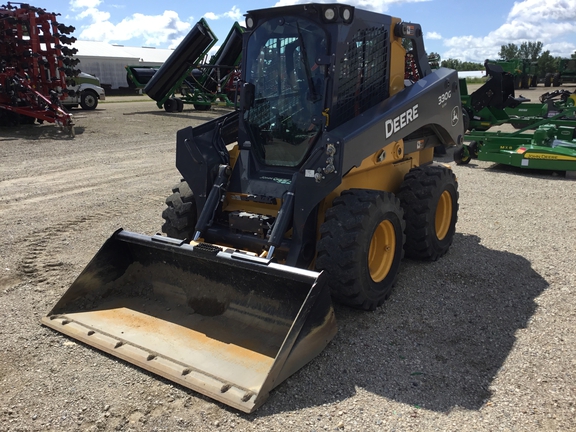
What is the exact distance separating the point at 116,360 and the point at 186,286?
83 centimetres

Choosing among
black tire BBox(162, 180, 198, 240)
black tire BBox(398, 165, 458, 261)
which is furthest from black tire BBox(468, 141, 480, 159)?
black tire BBox(162, 180, 198, 240)

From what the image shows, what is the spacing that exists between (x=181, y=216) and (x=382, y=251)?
184 centimetres

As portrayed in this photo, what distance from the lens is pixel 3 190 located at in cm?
839

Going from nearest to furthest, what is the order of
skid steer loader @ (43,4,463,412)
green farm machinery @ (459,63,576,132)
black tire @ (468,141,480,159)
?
skid steer loader @ (43,4,463,412)
black tire @ (468,141,480,159)
green farm machinery @ (459,63,576,132)

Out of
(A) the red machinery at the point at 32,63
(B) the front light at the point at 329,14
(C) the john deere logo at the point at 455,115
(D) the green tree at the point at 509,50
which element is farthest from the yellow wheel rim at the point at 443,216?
(D) the green tree at the point at 509,50

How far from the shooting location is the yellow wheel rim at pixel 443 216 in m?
5.52

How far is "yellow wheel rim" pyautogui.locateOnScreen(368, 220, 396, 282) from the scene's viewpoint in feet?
14.1

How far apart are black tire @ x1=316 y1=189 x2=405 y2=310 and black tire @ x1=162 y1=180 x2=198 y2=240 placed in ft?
4.69

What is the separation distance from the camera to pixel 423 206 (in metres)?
4.93

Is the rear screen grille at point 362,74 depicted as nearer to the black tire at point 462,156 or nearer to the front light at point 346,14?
the front light at point 346,14

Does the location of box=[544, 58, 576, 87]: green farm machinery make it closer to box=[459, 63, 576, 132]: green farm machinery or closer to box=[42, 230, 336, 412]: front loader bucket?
box=[459, 63, 576, 132]: green farm machinery

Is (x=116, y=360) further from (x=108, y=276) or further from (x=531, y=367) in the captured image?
(x=531, y=367)

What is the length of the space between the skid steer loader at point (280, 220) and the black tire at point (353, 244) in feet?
0.04

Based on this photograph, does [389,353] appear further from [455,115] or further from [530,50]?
[530,50]
